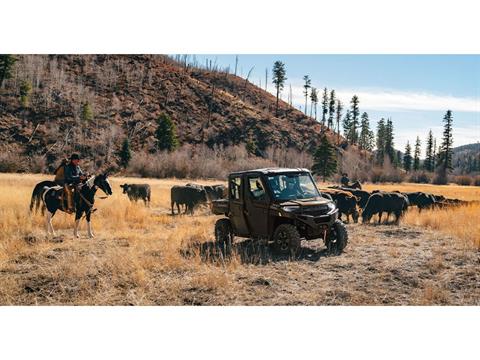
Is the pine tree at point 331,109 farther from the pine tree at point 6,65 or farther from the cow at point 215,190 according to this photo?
the pine tree at point 6,65

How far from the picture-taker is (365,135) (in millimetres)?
14211

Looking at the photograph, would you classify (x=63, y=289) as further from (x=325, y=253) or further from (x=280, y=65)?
(x=280, y=65)

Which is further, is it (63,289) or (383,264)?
(383,264)

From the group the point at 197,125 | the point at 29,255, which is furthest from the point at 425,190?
the point at 29,255

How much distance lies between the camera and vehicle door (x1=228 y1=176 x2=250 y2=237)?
9.38m

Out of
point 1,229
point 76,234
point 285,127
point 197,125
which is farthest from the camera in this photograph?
point 197,125

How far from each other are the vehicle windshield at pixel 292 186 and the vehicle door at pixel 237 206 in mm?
787

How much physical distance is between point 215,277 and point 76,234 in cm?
493

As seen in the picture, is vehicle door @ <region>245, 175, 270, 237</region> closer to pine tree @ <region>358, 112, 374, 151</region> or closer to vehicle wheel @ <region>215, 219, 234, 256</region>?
vehicle wheel @ <region>215, 219, 234, 256</region>

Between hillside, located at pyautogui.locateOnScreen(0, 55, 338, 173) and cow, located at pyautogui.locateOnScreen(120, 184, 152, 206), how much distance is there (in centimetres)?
151

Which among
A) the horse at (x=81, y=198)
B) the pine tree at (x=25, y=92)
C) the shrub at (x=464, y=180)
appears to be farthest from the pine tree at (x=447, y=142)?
the pine tree at (x=25, y=92)

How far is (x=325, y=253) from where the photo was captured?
9203mm

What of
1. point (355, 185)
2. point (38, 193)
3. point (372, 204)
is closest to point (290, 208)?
point (38, 193)

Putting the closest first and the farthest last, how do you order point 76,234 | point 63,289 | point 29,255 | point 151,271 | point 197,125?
point 63,289
point 151,271
point 29,255
point 76,234
point 197,125
